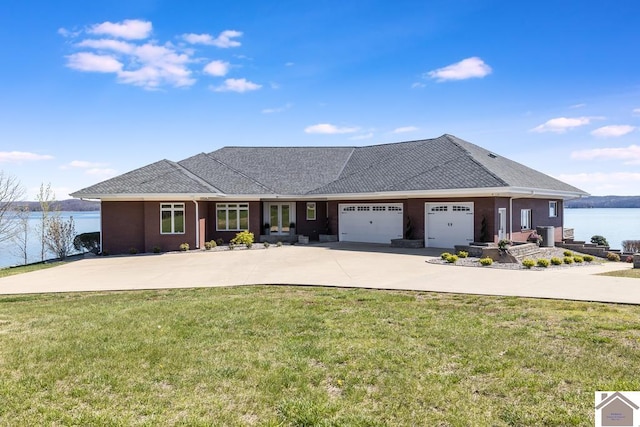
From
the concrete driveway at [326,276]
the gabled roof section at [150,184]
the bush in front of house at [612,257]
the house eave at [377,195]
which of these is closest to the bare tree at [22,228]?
the gabled roof section at [150,184]

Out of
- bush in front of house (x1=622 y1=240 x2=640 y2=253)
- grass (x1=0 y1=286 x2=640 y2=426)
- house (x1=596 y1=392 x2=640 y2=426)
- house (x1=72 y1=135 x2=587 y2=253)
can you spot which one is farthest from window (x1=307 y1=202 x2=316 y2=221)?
house (x1=596 y1=392 x2=640 y2=426)

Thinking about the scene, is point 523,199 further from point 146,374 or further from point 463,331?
point 146,374

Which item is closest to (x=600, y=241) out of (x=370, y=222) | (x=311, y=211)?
(x=370, y=222)

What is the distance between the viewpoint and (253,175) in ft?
92.8

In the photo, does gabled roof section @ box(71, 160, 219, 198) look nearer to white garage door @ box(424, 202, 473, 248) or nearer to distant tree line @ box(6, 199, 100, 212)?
distant tree line @ box(6, 199, 100, 212)

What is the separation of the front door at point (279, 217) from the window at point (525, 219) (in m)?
13.8

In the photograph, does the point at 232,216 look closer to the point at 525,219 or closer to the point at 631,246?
the point at 525,219

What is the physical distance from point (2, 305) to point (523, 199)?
22.4 meters

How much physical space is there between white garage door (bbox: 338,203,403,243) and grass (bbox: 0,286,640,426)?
48.8ft

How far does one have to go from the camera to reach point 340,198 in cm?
2525

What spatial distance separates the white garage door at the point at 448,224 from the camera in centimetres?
2055

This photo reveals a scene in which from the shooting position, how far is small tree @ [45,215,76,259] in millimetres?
22516

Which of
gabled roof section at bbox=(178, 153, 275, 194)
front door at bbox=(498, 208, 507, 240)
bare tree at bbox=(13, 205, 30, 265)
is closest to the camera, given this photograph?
front door at bbox=(498, 208, 507, 240)

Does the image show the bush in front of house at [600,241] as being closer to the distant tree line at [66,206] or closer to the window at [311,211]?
the window at [311,211]
